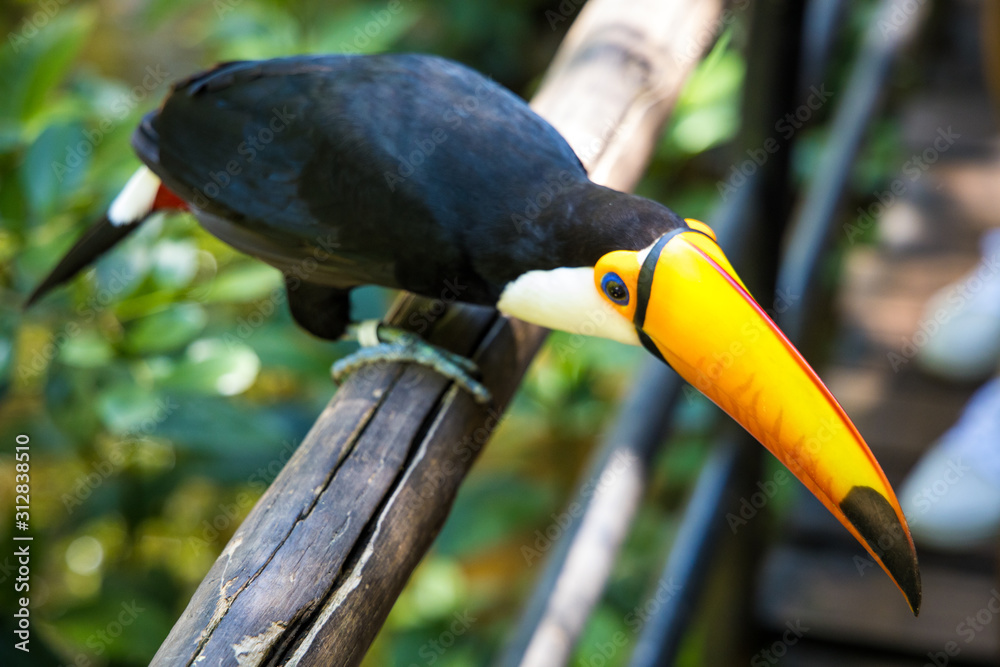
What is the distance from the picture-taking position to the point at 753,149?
192 centimetres

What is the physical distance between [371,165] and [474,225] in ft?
0.54

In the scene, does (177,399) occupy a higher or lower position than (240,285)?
lower

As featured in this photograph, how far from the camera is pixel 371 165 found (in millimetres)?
1142

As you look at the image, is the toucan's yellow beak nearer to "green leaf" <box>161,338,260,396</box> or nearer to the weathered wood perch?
the weathered wood perch

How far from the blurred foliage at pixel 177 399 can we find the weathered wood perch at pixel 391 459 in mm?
385

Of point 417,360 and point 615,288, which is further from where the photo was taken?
point 417,360

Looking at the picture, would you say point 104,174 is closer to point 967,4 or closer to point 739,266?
point 739,266

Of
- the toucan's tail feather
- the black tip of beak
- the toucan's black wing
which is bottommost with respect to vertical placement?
the toucan's tail feather

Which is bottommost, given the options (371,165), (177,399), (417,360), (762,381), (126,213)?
(177,399)

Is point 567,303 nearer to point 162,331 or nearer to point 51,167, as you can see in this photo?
point 162,331

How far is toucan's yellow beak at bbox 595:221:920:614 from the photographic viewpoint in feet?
2.91

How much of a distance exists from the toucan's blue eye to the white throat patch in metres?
0.02

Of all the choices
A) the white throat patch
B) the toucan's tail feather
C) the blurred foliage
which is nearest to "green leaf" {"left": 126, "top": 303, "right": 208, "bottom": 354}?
the blurred foliage

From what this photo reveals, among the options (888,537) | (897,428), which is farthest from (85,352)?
(897,428)
